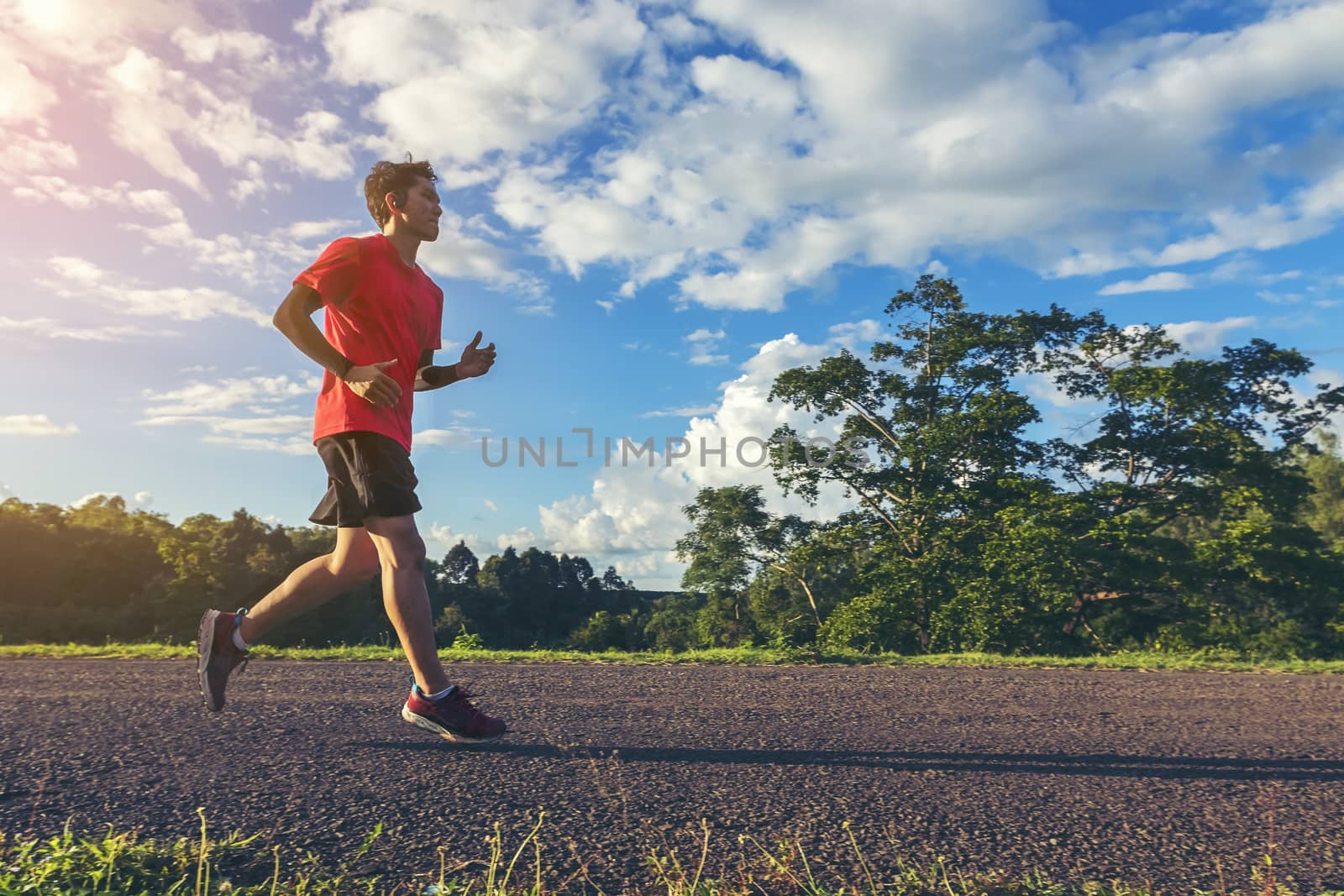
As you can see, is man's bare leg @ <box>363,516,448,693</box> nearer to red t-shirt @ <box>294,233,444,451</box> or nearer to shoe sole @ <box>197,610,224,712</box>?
red t-shirt @ <box>294,233,444,451</box>

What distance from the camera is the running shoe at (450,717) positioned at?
9.23 feet

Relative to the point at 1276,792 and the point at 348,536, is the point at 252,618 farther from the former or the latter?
the point at 1276,792

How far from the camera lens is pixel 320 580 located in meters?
3.08

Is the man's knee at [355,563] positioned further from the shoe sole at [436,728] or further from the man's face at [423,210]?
the man's face at [423,210]

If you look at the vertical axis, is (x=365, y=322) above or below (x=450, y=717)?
above

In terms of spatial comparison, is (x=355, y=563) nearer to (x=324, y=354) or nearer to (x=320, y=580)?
(x=320, y=580)

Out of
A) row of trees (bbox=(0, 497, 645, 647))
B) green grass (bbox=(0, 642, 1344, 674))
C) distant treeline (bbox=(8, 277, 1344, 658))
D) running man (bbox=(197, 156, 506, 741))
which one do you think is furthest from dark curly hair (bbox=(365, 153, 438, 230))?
row of trees (bbox=(0, 497, 645, 647))

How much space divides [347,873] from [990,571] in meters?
15.9

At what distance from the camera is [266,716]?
3365 mm

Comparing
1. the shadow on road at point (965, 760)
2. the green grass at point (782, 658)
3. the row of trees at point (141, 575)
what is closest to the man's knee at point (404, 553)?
the shadow on road at point (965, 760)

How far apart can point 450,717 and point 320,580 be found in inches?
30.9

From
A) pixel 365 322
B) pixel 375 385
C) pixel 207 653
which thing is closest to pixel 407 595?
pixel 375 385

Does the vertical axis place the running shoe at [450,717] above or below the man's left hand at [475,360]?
below

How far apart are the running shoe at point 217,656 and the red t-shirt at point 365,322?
87 centimetres
